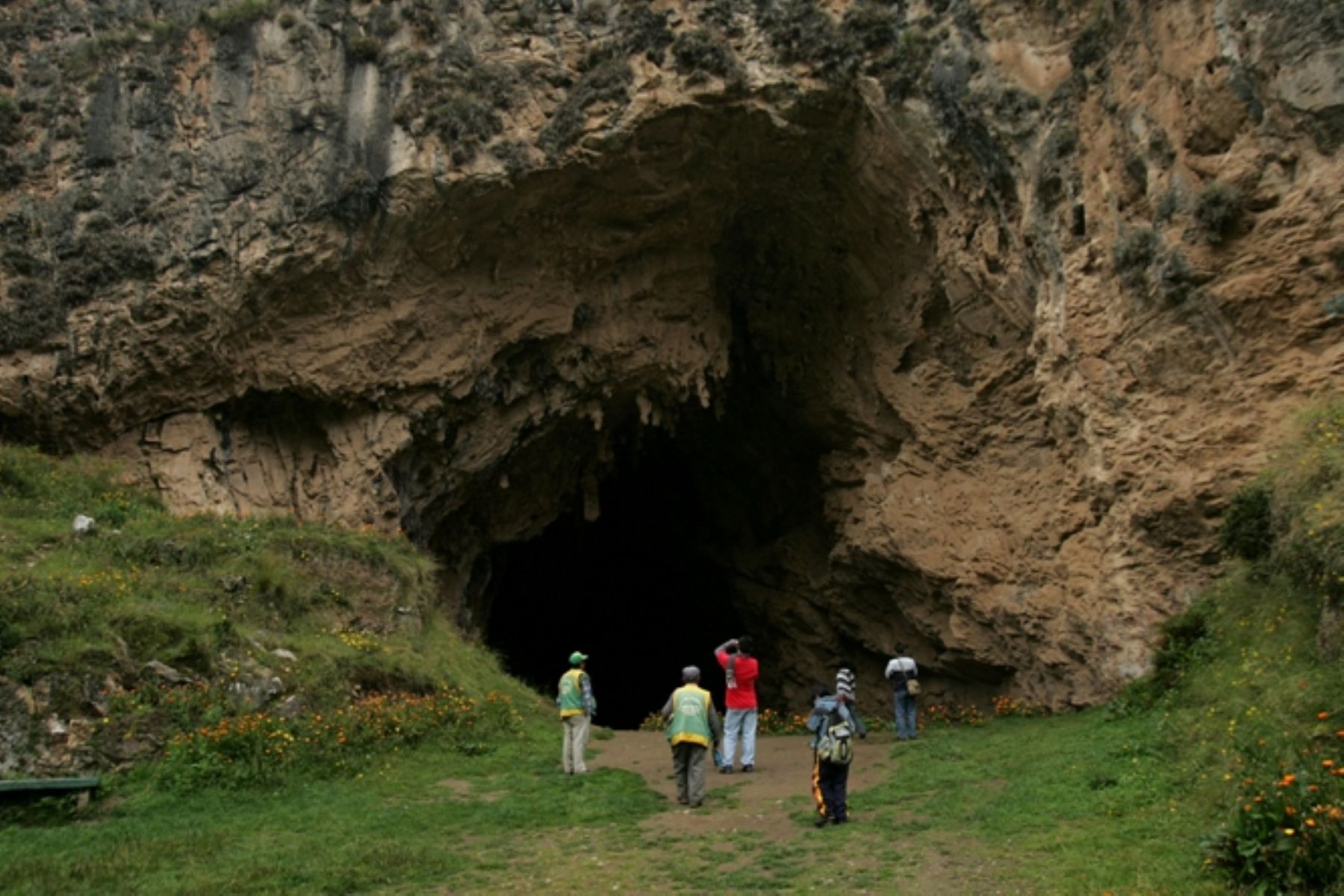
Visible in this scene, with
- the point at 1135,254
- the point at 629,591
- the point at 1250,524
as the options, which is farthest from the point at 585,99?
the point at 629,591

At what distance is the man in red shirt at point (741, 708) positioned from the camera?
40.7 ft

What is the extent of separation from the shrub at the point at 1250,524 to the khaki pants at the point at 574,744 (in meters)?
7.46

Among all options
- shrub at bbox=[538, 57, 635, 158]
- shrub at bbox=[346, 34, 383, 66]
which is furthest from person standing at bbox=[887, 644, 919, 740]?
shrub at bbox=[346, 34, 383, 66]

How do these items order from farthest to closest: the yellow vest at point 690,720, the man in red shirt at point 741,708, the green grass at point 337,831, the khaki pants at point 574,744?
the man in red shirt at point 741,708, the khaki pants at point 574,744, the yellow vest at point 690,720, the green grass at point 337,831

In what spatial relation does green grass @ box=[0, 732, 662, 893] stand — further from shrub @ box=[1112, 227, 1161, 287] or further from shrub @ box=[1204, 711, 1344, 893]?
shrub @ box=[1112, 227, 1161, 287]

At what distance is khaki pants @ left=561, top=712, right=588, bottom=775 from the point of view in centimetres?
1210

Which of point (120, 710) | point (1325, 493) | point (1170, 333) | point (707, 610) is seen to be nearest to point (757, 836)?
point (1325, 493)

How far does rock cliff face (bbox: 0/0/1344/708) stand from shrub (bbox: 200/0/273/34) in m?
0.05

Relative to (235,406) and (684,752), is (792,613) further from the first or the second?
(684,752)

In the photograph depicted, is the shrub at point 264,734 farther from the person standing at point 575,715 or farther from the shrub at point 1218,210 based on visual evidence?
the shrub at point 1218,210

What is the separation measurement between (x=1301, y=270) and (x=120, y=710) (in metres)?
14.0

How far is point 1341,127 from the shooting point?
12.1 metres

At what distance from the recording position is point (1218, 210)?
13.0m

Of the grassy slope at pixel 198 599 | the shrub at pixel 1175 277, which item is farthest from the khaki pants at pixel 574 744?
the shrub at pixel 1175 277
